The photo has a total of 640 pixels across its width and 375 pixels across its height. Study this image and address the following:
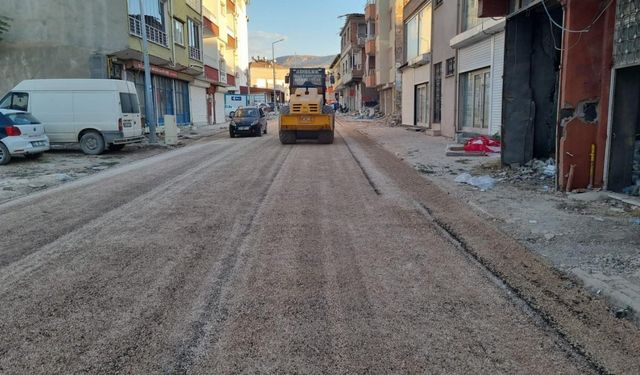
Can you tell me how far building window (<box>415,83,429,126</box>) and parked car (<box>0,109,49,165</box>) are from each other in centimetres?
2037

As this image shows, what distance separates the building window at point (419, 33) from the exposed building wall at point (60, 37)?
1549cm

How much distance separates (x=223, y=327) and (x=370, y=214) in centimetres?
408

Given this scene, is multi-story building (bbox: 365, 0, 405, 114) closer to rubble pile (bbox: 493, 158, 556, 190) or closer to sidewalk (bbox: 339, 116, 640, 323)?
rubble pile (bbox: 493, 158, 556, 190)

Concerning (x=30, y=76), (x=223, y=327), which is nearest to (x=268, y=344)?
(x=223, y=327)

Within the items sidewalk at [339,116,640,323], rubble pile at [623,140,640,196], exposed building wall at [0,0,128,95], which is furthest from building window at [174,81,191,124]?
rubble pile at [623,140,640,196]

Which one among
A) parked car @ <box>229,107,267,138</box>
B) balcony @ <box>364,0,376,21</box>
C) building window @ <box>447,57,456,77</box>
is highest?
balcony @ <box>364,0,376,21</box>

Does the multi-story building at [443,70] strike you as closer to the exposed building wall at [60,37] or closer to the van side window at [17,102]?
the exposed building wall at [60,37]

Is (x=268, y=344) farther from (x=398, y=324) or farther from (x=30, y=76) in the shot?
(x=30, y=76)

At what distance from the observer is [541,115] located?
12000 mm

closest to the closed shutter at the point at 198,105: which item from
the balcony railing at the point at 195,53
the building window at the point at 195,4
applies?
the balcony railing at the point at 195,53

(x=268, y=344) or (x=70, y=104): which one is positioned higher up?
(x=70, y=104)

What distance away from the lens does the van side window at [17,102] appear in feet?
55.2

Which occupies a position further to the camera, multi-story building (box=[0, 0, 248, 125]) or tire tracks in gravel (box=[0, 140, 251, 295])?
multi-story building (box=[0, 0, 248, 125])

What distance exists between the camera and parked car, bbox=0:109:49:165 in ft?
46.9
